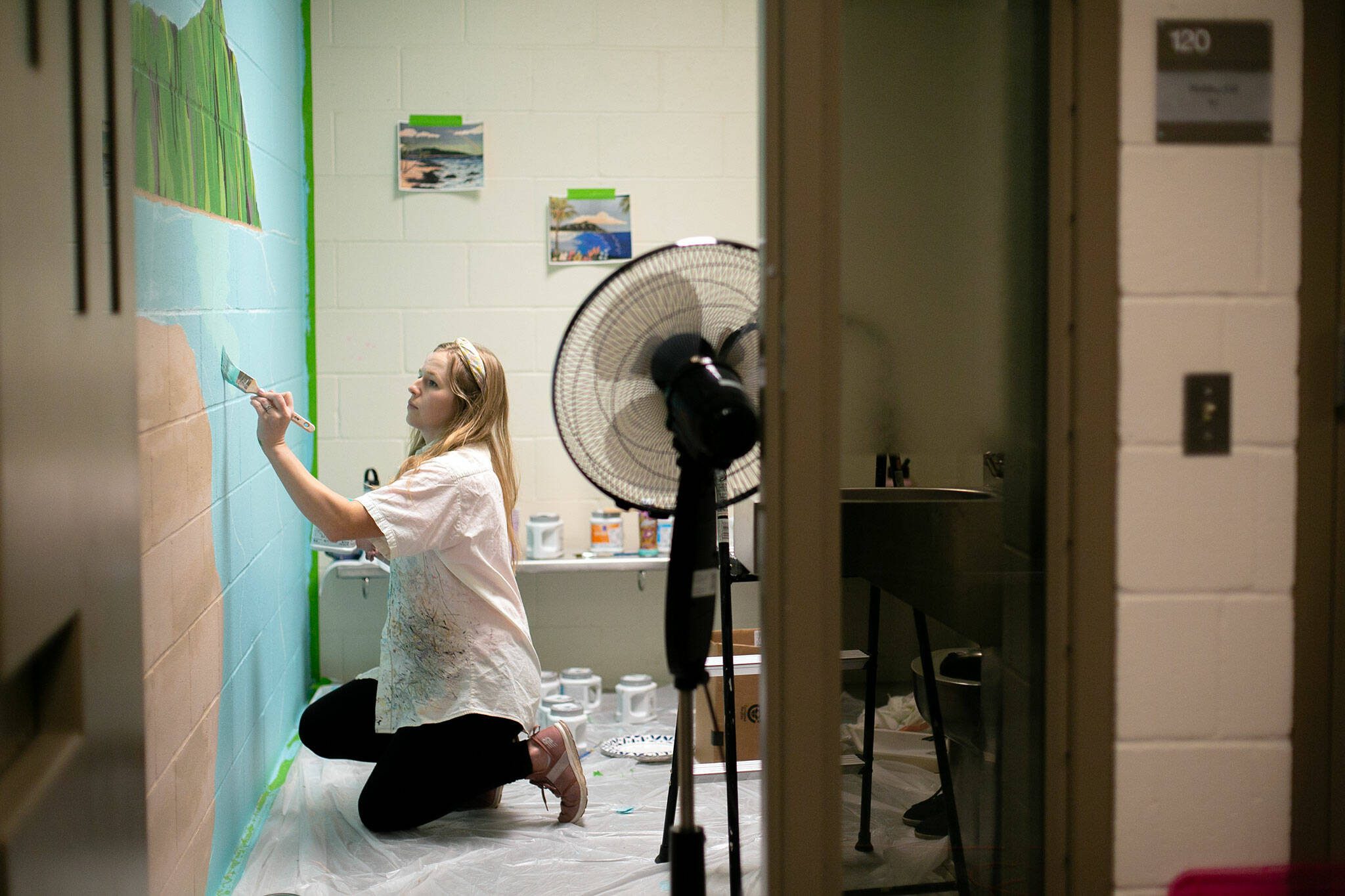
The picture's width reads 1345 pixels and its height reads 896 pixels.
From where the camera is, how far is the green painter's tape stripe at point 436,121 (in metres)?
3.41

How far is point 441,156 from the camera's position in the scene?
3438mm

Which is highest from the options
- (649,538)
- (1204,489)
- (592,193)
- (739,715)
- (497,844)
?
(592,193)

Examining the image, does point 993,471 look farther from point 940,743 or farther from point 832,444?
point 940,743

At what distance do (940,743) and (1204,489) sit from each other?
0.65m

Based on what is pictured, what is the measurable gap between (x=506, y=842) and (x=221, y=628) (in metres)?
0.79

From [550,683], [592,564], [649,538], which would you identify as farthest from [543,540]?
[550,683]

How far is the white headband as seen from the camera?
8.13 feet

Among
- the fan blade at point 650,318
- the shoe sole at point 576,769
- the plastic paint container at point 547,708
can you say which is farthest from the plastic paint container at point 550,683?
the fan blade at point 650,318

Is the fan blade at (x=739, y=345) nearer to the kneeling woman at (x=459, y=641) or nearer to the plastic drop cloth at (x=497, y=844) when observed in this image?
the plastic drop cloth at (x=497, y=844)

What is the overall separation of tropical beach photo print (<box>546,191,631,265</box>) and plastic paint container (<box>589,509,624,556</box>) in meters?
0.83

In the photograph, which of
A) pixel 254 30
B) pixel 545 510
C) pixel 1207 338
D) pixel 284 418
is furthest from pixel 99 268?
pixel 545 510

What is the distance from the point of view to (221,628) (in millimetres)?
2203

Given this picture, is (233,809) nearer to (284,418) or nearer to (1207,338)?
(284,418)

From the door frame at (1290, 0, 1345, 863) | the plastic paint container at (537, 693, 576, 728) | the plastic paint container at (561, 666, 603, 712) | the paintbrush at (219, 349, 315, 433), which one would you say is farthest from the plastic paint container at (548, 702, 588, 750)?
the door frame at (1290, 0, 1345, 863)
